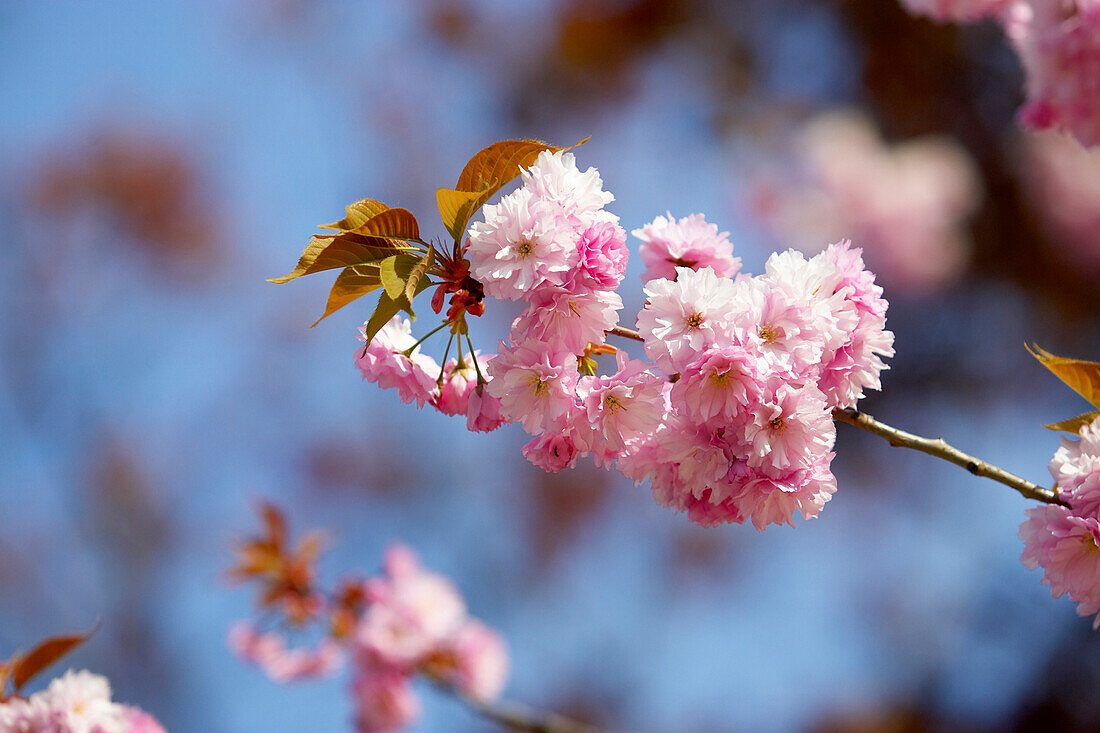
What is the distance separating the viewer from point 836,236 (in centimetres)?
435

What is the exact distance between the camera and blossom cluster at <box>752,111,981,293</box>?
14.4ft

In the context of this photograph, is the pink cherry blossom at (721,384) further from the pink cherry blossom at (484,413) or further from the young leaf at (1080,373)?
the young leaf at (1080,373)

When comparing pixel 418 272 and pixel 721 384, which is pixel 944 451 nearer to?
pixel 721 384

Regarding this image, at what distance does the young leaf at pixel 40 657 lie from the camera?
134 centimetres

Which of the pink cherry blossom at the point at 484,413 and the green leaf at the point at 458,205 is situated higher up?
the green leaf at the point at 458,205

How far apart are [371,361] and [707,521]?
0.47 m

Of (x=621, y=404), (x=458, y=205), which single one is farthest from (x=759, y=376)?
(x=458, y=205)

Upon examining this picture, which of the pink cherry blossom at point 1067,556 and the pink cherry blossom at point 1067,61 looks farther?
the pink cherry blossom at point 1067,61

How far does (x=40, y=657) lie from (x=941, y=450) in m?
1.47

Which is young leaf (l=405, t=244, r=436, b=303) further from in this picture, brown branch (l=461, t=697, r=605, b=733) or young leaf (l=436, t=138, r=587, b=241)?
brown branch (l=461, t=697, r=605, b=733)

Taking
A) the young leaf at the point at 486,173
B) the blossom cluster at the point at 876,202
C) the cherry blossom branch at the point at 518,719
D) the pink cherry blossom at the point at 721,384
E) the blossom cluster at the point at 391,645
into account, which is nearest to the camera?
the pink cherry blossom at the point at 721,384

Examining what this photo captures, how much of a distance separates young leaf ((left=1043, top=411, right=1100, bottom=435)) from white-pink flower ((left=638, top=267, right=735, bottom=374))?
469 millimetres

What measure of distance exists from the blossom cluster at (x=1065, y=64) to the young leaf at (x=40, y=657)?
1956 millimetres

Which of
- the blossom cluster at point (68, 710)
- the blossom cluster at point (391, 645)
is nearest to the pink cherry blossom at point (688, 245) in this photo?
the blossom cluster at point (68, 710)
